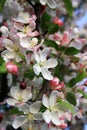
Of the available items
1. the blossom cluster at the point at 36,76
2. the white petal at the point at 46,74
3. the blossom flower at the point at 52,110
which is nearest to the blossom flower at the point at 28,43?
the blossom cluster at the point at 36,76

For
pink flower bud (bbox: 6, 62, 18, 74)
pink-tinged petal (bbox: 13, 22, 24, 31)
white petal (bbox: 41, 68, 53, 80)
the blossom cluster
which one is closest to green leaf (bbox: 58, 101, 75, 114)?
the blossom cluster

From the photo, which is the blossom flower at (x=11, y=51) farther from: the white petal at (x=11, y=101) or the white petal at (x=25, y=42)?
the white petal at (x=11, y=101)

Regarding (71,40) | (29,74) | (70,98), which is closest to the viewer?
(29,74)

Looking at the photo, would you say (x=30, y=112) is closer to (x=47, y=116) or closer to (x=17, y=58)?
(x=47, y=116)

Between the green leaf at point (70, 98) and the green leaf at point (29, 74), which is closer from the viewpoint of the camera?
the green leaf at point (29, 74)

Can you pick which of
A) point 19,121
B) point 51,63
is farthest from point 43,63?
point 19,121

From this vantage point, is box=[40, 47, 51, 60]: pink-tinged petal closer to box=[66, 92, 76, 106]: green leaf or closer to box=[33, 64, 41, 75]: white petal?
box=[33, 64, 41, 75]: white petal

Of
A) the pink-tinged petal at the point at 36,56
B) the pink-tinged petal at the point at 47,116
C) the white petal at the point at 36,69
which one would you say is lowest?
the pink-tinged petal at the point at 47,116
